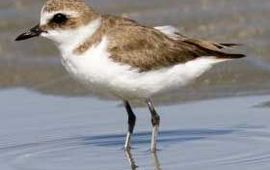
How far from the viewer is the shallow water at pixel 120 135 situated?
28.7 ft

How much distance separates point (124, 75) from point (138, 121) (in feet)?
4.35

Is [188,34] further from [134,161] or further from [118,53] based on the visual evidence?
[134,161]

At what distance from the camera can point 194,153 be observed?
894 cm

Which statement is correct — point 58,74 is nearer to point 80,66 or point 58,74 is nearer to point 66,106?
point 66,106

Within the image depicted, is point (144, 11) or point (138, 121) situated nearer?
point (138, 121)

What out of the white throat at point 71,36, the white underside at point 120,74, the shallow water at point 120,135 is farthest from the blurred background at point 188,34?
the white throat at point 71,36

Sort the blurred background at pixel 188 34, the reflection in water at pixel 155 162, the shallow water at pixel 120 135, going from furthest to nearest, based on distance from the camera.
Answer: the blurred background at pixel 188 34, the shallow water at pixel 120 135, the reflection in water at pixel 155 162

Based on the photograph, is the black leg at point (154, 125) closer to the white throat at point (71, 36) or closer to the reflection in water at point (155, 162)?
the reflection in water at point (155, 162)

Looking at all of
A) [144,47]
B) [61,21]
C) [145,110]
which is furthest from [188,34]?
[61,21]

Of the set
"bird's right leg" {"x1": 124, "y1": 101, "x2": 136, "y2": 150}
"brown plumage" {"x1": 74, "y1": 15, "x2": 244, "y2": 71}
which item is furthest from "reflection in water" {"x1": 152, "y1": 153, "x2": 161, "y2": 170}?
"brown plumage" {"x1": 74, "y1": 15, "x2": 244, "y2": 71}

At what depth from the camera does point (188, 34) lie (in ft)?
40.8

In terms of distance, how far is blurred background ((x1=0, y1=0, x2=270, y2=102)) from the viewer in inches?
Result: 437

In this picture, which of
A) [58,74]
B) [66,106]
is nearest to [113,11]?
[58,74]

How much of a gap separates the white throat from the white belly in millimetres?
80
